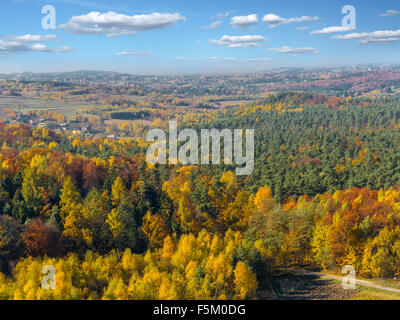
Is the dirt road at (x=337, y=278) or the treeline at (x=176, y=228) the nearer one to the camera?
the treeline at (x=176, y=228)

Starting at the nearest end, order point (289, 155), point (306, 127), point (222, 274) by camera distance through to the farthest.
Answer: point (222, 274)
point (289, 155)
point (306, 127)

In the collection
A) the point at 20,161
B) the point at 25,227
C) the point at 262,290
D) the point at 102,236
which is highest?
the point at 20,161

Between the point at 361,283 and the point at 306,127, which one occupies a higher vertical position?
the point at 306,127

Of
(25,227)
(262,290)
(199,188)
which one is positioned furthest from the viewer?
(199,188)

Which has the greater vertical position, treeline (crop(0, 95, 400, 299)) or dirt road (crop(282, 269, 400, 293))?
treeline (crop(0, 95, 400, 299))

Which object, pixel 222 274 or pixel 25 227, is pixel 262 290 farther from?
pixel 25 227

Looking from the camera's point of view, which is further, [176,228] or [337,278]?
[176,228]

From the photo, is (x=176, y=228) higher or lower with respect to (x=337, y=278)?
higher

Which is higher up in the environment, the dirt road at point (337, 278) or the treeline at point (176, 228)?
the treeline at point (176, 228)

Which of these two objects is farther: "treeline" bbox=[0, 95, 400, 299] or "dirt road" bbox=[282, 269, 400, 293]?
"dirt road" bbox=[282, 269, 400, 293]

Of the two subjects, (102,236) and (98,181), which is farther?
(98,181)
